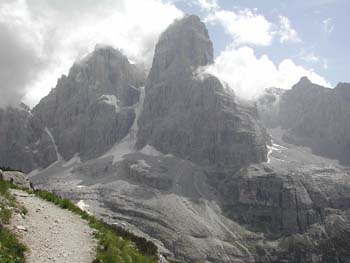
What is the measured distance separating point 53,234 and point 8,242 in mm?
2861

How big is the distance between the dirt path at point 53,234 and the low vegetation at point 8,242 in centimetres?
38

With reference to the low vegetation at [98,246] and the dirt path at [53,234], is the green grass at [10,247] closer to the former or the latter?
the low vegetation at [98,246]

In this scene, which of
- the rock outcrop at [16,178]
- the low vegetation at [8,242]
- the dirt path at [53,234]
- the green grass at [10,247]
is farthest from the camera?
the rock outcrop at [16,178]

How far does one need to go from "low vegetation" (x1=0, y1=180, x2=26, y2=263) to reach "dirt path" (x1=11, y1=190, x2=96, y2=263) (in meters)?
0.38

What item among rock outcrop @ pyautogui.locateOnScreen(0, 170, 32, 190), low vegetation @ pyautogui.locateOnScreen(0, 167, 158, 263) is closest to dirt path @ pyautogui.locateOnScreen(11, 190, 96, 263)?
low vegetation @ pyautogui.locateOnScreen(0, 167, 158, 263)

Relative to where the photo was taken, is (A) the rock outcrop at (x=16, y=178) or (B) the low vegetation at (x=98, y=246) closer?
(B) the low vegetation at (x=98, y=246)

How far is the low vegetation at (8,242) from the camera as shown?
18.9 metres

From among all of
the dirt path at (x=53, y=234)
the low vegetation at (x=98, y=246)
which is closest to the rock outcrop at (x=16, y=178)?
the low vegetation at (x=98, y=246)

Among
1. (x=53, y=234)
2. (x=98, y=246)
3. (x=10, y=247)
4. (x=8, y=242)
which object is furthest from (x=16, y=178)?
(x=10, y=247)

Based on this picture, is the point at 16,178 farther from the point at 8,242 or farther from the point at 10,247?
the point at 10,247

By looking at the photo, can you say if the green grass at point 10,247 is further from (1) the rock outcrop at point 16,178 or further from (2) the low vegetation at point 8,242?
(1) the rock outcrop at point 16,178

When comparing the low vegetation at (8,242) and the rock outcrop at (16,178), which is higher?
the rock outcrop at (16,178)

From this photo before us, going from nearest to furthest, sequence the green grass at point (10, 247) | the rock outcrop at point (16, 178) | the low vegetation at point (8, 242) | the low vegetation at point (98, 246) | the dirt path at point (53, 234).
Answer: the low vegetation at point (8, 242) → the green grass at point (10, 247) → the low vegetation at point (98, 246) → the dirt path at point (53, 234) → the rock outcrop at point (16, 178)

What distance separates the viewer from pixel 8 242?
67.6 ft
